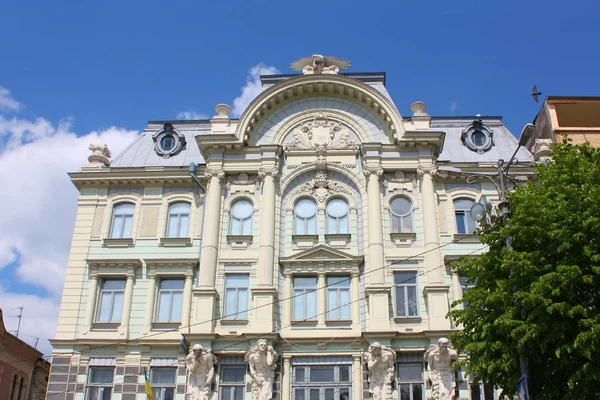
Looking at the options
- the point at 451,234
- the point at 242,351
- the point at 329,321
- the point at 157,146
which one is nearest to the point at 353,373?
the point at 329,321

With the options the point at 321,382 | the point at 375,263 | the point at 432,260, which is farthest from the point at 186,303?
the point at 432,260

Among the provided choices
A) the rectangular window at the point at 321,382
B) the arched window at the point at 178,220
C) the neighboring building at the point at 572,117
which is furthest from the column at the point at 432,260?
the arched window at the point at 178,220

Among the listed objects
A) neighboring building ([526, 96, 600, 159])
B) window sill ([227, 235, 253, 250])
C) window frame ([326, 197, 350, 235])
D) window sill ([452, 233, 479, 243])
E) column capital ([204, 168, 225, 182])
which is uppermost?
neighboring building ([526, 96, 600, 159])

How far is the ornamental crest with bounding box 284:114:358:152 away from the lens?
1240 inches

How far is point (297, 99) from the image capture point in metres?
32.6

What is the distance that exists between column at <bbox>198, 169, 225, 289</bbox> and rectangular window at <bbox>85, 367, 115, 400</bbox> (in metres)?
5.39

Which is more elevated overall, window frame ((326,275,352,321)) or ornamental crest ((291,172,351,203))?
ornamental crest ((291,172,351,203))

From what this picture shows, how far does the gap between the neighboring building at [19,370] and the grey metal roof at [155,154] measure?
13.0 m

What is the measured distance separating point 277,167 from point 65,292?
11250mm

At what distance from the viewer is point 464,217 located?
30500 millimetres

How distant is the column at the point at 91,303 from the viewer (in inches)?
1117

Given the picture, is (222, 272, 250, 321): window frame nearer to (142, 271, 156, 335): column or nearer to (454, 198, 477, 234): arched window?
(142, 271, 156, 335): column

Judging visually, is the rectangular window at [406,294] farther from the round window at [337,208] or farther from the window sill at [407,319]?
the round window at [337,208]

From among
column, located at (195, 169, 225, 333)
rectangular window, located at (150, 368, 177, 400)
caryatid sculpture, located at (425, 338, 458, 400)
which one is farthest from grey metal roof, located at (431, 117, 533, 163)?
rectangular window, located at (150, 368, 177, 400)
